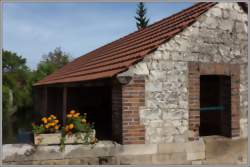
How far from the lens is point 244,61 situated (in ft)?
21.2

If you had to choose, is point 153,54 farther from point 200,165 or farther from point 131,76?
point 200,165

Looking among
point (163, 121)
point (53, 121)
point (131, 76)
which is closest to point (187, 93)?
point (163, 121)

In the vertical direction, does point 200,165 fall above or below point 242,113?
below

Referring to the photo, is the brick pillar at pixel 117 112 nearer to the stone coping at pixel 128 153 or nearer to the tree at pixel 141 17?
the stone coping at pixel 128 153

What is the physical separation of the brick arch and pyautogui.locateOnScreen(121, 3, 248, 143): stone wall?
94 mm

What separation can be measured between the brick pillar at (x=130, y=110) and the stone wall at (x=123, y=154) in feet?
0.55

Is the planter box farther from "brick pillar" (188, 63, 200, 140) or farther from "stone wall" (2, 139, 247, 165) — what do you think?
"brick pillar" (188, 63, 200, 140)

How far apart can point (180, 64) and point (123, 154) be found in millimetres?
2070

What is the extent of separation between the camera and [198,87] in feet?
19.1

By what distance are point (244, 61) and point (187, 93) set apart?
5.78 feet

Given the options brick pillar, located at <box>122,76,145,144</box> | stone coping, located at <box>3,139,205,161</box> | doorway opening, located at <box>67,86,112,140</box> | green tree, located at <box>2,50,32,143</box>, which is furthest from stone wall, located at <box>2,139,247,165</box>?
green tree, located at <box>2,50,32,143</box>

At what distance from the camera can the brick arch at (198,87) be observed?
5.75 metres

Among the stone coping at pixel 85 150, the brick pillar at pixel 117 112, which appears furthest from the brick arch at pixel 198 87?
the brick pillar at pixel 117 112

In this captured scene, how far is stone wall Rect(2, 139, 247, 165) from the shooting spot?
A: 4934 millimetres
